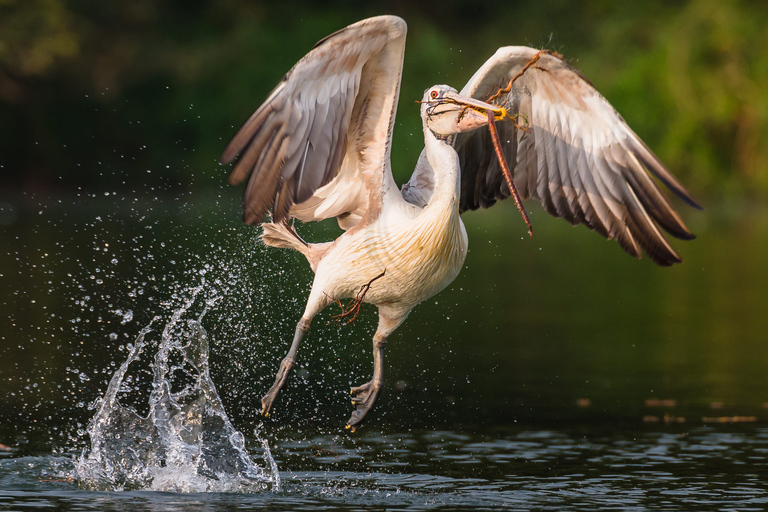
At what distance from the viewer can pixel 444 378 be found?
12.1 meters

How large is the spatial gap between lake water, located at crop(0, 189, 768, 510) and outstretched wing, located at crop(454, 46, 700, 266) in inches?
64.0

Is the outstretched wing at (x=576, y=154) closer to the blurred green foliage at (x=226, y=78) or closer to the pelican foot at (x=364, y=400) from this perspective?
the pelican foot at (x=364, y=400)

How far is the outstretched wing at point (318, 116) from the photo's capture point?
7707 mm

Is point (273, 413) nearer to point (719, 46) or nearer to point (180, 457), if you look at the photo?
point (180, 457)

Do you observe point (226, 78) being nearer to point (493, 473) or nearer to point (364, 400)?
point (364, 400)

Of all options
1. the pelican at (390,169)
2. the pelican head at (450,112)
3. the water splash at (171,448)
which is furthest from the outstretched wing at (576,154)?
the water splash at (171,448)

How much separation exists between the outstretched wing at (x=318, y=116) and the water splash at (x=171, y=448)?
1.57m

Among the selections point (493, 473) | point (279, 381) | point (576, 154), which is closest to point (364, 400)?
point (279, 381)

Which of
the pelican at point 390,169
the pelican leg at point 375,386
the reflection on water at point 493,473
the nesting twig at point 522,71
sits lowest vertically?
the reflection on water at point 493,473

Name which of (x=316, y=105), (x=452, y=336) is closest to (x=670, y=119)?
(x=452, y=336)

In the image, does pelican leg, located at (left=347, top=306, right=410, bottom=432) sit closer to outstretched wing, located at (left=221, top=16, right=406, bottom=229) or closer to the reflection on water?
the reflection on water

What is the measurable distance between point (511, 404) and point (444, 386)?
932mm

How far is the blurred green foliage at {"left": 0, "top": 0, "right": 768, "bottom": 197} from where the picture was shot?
31.0 m

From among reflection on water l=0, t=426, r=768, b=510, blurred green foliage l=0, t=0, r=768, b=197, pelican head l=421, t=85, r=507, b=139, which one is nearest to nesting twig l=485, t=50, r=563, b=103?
pelican head l=421, t=85, r=507, b=139
